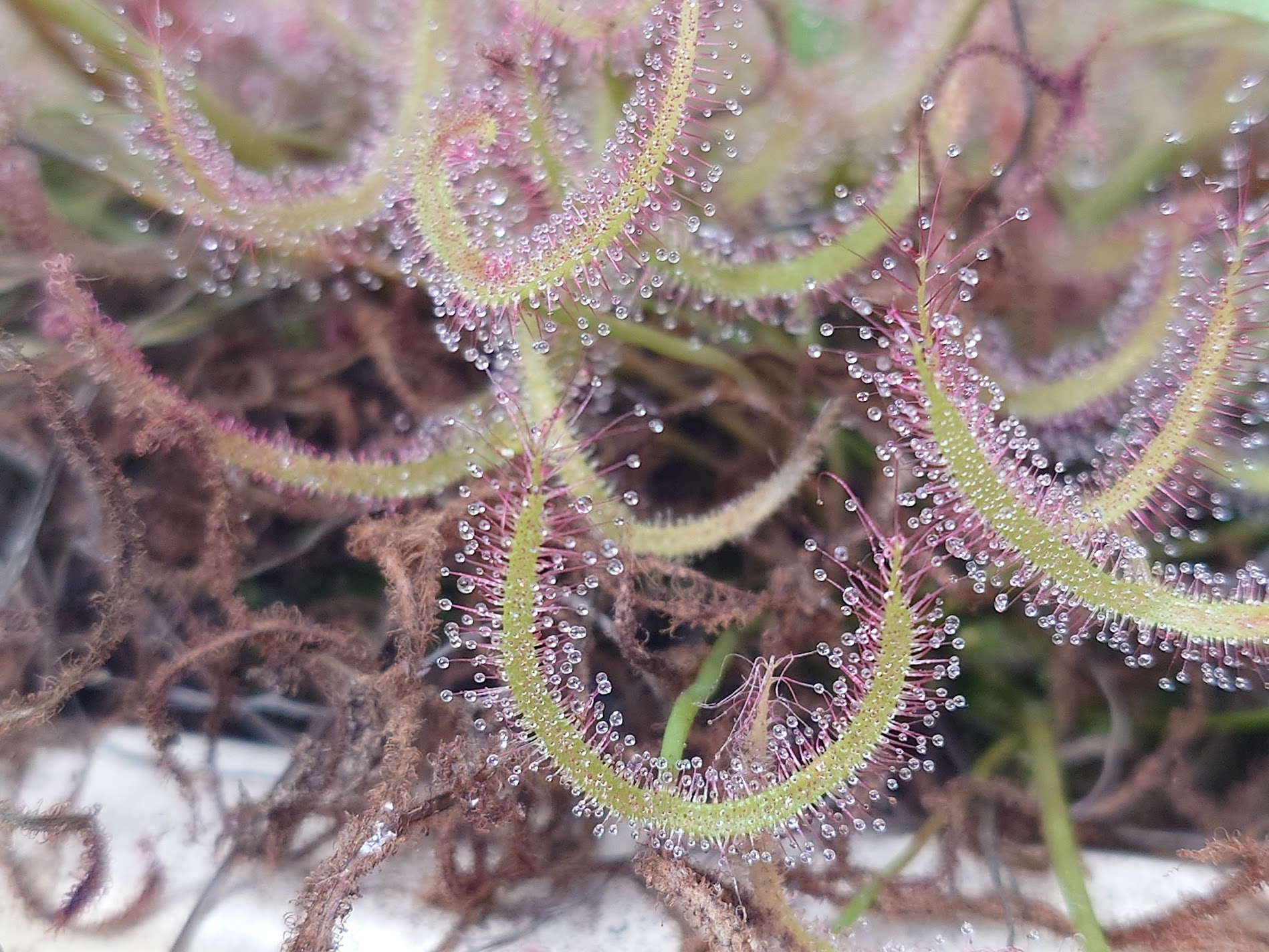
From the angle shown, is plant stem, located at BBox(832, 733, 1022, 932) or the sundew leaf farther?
plant stem, located at BBox(832, 733, 1022, 932)

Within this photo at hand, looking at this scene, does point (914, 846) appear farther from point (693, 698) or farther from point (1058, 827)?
point (693, 698)

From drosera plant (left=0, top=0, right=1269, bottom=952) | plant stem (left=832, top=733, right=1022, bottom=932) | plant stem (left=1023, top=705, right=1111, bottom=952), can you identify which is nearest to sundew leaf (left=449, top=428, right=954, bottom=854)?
drosera plant (left=0, top=0, right=1269, bottom=952)

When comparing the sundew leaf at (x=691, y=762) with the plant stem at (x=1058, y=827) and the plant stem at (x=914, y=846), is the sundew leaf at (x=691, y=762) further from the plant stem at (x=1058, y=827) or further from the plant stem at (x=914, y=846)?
the plant stem at (x=1058, y=827)

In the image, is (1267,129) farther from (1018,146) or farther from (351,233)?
(351,233)

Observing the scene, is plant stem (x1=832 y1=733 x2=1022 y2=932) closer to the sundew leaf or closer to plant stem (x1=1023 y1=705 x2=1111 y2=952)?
plant stem (x1=1023 y1=705 x2=1111 y2=952)

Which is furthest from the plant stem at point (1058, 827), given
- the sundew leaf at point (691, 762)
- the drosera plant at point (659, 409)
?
the sundew leaf at point (691, 762)

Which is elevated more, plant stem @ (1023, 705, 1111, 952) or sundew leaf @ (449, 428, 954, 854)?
sundew leaf @ (449, 428, 954, 854)

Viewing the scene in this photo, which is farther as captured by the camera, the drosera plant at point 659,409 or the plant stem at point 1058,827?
the plant stem at point 1058,827

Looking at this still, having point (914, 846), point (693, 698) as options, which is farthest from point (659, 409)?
point (914, 846)
